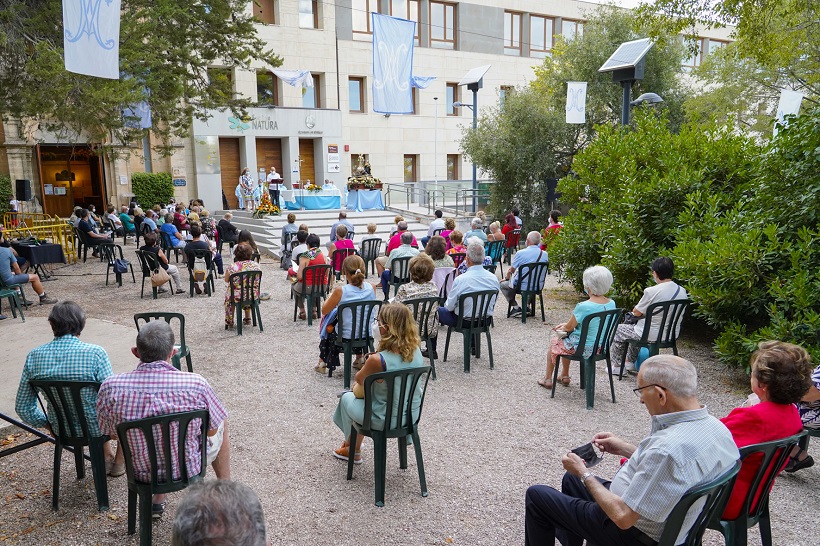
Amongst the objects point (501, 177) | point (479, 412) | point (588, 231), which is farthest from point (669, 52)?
point (479, 412)

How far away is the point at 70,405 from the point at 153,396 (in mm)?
750

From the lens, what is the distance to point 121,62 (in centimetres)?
984

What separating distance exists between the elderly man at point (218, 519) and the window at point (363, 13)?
96.4 feet

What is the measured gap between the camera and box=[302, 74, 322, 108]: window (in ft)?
89.7

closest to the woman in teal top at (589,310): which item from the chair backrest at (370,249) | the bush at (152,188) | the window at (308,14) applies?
the chair backrest at (370,249)

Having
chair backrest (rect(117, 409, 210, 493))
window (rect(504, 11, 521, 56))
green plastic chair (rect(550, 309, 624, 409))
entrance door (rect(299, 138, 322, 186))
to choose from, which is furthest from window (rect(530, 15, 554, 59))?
chair backrest (rect(117, 409, 210, 493))

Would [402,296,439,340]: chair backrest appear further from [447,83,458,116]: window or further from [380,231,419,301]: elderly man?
[447,83,458,116]: window

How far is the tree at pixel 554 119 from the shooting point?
18.6m

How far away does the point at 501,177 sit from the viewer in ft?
62.8

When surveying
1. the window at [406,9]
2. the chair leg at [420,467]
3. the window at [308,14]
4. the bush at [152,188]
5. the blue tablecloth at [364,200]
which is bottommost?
the chair leg at [420,467]

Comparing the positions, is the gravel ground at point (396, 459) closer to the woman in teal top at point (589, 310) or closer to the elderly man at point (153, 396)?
the woman in teal top at point (589, 310)

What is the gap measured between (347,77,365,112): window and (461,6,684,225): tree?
10.5 metres

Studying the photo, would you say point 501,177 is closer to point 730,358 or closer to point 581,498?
point 730,358

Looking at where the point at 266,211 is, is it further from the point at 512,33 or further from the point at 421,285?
the point at 512,33
